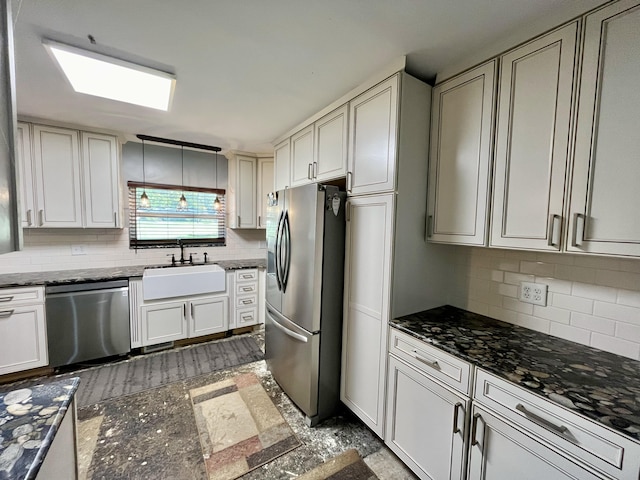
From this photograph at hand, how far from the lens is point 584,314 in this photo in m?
1.32

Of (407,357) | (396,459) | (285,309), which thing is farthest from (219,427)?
(407,357)

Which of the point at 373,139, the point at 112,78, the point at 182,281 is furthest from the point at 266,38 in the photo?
the point at 182,281

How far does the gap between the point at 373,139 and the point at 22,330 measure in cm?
328

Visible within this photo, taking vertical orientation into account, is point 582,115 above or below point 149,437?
above

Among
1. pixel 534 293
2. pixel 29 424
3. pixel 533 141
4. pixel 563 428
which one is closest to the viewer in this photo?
pixel 29 424

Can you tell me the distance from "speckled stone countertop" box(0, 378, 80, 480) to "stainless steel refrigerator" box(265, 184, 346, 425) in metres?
1.24

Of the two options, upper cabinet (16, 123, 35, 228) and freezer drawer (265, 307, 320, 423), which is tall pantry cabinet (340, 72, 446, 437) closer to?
freezer drawer (265, 307, 320, 423)

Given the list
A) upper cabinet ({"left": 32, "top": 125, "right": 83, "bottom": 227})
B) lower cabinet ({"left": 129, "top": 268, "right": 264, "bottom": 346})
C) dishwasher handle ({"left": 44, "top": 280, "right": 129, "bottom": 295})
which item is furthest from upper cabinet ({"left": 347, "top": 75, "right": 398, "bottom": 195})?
upper cabinet ({"left": 32, "top": 125, "right": 83, "bottom": 227})

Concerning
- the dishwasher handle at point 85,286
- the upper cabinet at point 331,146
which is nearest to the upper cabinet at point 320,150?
the upper cabinet at point 331,146

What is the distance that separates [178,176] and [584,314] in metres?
3.86

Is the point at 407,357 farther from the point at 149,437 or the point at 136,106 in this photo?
the point at 136,106

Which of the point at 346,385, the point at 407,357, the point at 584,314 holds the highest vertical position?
the point at 584,314

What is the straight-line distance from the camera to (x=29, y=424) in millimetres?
772

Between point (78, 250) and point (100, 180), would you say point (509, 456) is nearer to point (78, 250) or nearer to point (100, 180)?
point (100, 180)
